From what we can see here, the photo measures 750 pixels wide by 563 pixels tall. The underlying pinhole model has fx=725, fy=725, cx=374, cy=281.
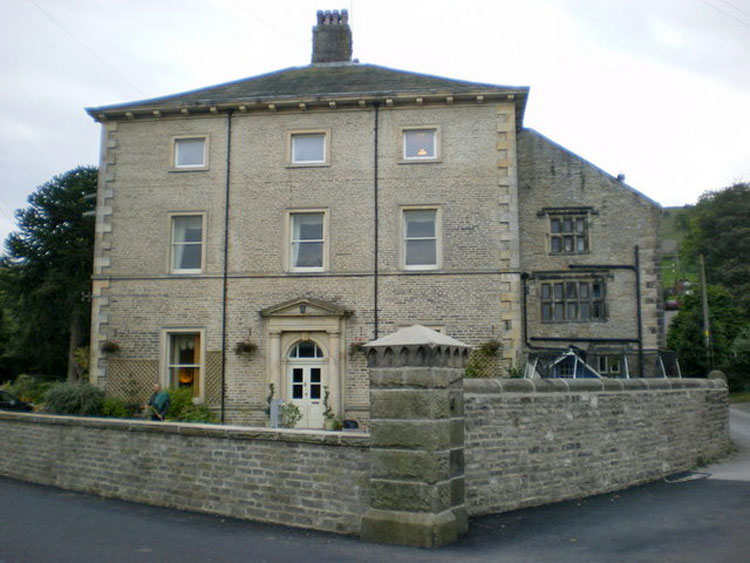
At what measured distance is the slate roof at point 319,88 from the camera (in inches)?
821

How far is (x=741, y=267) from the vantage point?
55.0 metres

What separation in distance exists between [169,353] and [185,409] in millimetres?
2221

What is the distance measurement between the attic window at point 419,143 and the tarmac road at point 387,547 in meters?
12.1

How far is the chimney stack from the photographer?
84.2 ft

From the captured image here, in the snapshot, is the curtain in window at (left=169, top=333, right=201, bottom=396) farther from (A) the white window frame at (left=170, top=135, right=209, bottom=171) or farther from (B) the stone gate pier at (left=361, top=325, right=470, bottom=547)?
(B) the stone gate pier at (left=361, top=325, right=470, bottom=547)

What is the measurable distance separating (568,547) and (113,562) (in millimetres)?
5096

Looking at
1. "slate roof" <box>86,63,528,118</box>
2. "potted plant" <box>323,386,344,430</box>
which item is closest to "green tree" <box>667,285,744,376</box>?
"slate roof" <box>86,63,528,118</box>

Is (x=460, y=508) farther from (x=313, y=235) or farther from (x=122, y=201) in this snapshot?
(x=122, y=201)

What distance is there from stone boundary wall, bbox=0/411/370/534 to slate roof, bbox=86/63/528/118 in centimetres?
1179

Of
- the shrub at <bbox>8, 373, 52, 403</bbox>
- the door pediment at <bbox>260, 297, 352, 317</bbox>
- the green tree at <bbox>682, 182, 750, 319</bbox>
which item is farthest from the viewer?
the green tree at <bbox>682, 182, 750, 319</bbox>

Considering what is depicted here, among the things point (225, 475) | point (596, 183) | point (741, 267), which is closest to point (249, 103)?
point (596, 183)

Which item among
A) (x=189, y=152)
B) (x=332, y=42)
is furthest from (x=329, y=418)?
→ (x=332, y=42)

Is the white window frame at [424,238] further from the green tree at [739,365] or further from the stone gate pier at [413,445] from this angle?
the green tree at [739,365]

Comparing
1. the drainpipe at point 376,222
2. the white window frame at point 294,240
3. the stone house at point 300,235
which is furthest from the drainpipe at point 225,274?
the drainpipe at point 376,222
